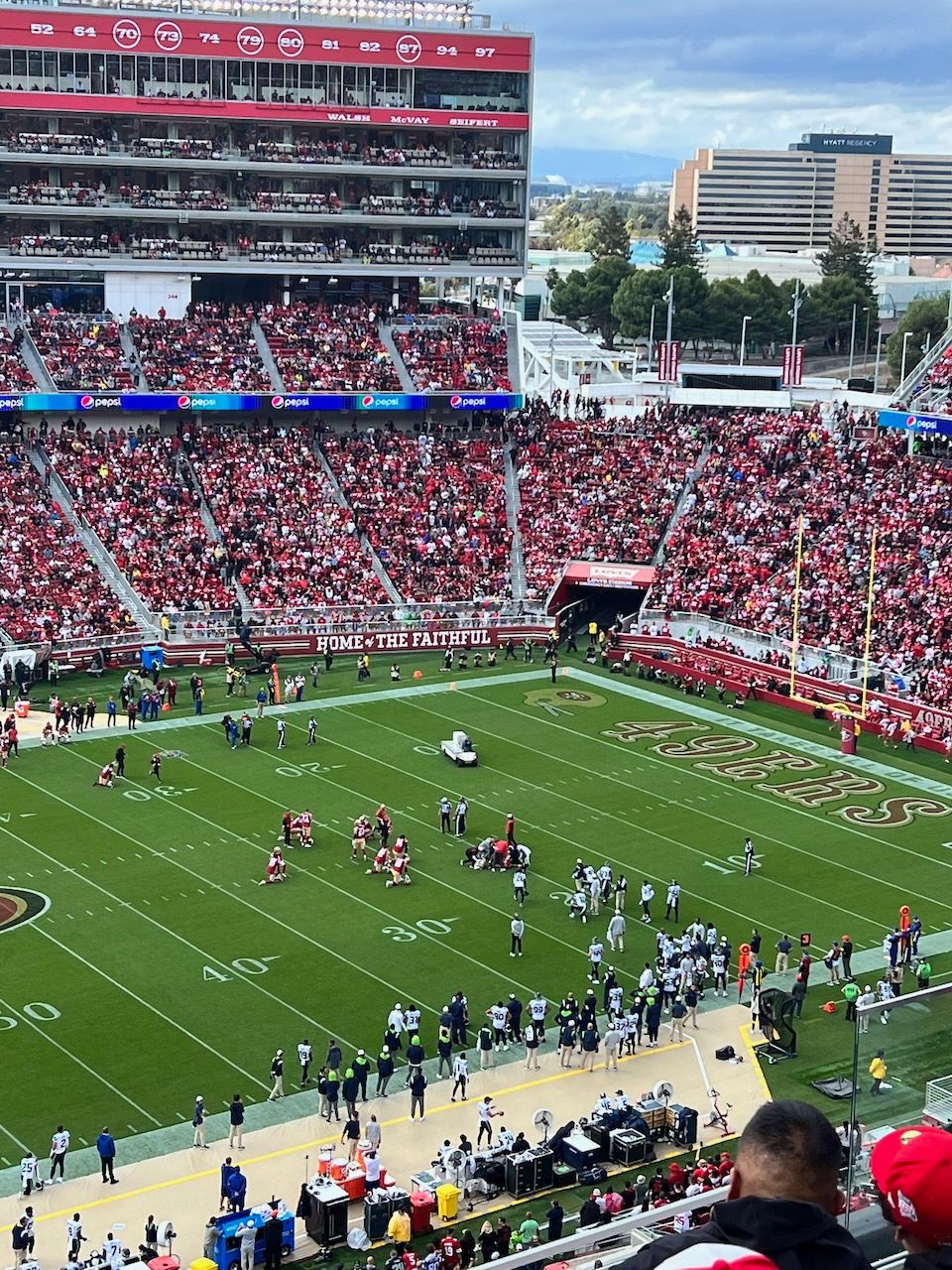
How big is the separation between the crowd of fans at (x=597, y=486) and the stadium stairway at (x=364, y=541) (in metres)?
4.08

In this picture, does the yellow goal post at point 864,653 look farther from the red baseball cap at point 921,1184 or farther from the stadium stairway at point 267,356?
the red baseball cap at point 921,1184

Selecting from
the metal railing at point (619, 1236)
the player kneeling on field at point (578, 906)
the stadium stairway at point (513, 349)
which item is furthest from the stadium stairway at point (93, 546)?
the metal railing at point (619, 1236)

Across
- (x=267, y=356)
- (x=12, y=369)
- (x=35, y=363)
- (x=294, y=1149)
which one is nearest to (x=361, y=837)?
(x=294, y=1149)

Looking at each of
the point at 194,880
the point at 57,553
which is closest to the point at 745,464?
the point at 57,553

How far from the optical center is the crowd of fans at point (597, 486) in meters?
54.8

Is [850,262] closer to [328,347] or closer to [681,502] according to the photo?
[328,347]

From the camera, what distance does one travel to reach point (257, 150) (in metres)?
61.0

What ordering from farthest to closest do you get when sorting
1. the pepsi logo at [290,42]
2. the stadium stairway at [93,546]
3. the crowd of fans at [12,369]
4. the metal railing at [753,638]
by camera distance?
the pepsi logo at [290,42], the crowd of fans at [12,369], the stadium stairway at [93,546], the metal railing at [753,638]

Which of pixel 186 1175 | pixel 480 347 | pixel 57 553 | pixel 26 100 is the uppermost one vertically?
pixel 26 100

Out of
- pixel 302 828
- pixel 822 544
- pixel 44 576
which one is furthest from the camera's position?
Answer: pixel 822 544

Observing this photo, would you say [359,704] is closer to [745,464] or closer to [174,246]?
[745,464]

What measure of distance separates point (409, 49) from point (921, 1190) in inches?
2399

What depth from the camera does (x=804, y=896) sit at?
1272 inches

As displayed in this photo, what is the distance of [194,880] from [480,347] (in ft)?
113
